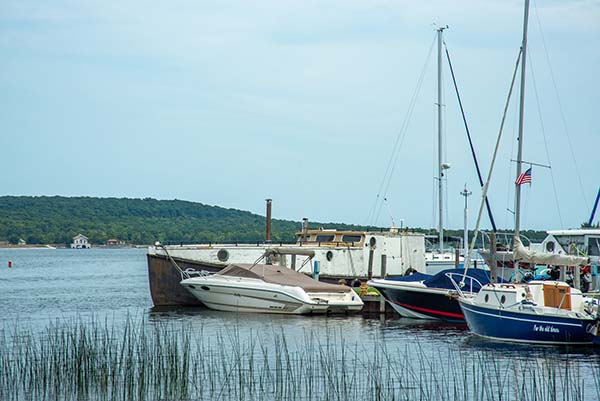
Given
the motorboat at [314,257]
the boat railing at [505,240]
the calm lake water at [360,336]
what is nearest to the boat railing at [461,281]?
the calm lake water at [360,336]

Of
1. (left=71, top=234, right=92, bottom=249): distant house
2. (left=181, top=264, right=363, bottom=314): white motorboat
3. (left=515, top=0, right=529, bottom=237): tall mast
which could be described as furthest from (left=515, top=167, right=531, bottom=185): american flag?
(left=71, top=234, right=92, bottom=249): distant house

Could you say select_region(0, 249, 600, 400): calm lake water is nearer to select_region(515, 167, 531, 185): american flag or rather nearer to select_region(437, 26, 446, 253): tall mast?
select_region(515, 167, 531, 185): american flag

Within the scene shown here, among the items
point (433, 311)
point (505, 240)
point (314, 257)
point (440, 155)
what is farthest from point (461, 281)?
point (440, 155)

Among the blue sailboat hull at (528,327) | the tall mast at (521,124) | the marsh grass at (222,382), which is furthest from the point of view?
the tall mast at (521,124)

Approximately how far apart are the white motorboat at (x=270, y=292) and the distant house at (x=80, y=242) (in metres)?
143

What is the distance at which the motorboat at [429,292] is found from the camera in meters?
33.4

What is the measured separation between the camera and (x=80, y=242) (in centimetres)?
17950

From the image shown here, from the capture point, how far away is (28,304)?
147ft

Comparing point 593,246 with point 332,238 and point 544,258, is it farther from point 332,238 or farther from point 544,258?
point 332,238

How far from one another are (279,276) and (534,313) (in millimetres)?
11871

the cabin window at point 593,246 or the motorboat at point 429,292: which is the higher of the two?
the cabin window at point 593,246

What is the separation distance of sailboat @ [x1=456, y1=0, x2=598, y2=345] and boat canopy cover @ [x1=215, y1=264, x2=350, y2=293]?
7.44 m

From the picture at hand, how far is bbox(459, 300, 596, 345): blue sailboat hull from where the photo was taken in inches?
1023

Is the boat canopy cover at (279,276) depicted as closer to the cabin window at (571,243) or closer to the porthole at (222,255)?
the porthole at (222,255)
